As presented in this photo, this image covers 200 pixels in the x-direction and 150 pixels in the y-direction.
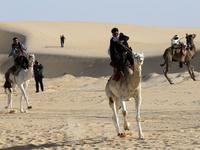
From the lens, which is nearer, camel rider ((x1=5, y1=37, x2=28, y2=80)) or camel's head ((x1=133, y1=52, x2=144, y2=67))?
camel's head ((x1=133, y1=52, x2=144, y2=67))

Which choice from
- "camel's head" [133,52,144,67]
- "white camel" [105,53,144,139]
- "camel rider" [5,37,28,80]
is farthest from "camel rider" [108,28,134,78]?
"camel rider" [5,37,28,80]

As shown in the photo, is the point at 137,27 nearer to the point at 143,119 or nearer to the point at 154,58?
the point at 154,58

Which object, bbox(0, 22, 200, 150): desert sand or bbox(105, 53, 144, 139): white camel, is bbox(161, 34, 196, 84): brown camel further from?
bbox(105, 53, 144, 139): white camel

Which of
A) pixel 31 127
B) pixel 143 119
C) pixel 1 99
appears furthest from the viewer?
pixel 1 99

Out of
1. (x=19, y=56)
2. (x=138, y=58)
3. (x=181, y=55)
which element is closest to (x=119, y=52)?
(x=138, y=58)

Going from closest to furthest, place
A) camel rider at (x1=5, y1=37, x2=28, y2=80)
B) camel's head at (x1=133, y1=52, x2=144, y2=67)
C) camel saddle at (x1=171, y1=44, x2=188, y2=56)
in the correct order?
camel's head at (x1=133, y1=52, x2=144, y2=67)
camel rider at (x1=5, y1=37, x2=28, y2=80)
camel saddle at (x1=171, y1=44, x2=188, y2=56)

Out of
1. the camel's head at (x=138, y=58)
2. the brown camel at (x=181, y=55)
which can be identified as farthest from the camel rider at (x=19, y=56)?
the brown camel at (x=181, y=55)

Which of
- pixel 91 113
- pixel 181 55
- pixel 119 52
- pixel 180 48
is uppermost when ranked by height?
pixel 180 48

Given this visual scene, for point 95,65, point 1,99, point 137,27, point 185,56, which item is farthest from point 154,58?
point 137,27

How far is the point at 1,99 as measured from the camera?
71.2ft

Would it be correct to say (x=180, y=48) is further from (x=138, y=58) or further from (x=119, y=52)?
(x=138, y=58)

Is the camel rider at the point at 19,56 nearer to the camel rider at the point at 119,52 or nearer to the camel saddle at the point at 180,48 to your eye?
the camel rider at the point at 119,52

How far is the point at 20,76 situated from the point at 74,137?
6.29 m

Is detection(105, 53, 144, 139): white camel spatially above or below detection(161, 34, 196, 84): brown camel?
below
